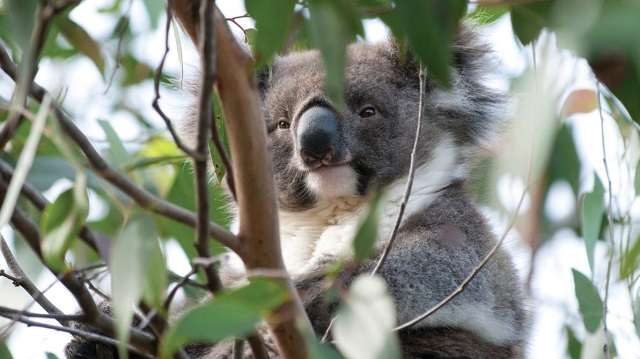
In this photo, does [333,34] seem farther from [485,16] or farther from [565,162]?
[485,16]

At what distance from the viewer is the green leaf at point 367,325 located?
1050 mm

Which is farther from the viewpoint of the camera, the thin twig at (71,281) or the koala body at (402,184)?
the koala body at (402,184)

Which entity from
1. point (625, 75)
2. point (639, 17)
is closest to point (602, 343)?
point (625, 75)

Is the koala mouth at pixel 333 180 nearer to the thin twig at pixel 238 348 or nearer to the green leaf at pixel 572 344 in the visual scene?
the green leaf at pixel 572 344

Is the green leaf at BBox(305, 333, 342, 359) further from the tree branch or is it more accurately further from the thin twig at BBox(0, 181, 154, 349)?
the thin twig at BBox(0, 181, 154, 349)

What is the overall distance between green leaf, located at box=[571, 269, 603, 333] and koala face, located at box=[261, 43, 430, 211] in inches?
36.2

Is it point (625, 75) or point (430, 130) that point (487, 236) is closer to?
point (430, 130)

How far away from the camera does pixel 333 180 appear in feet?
8.63

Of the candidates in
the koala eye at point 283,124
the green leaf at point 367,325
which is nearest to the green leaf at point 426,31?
the green leaf at point 367,325

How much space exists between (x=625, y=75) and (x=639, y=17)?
0.19 meters

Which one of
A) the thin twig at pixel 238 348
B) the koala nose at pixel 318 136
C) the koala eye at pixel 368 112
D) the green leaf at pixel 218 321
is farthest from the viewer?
the koala eye at pixel 368 112

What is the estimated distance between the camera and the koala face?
8.54 ft

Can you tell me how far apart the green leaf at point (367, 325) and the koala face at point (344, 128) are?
4.54 feet

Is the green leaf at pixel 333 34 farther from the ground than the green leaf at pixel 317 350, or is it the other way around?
the green leaf at pixel 333 34
